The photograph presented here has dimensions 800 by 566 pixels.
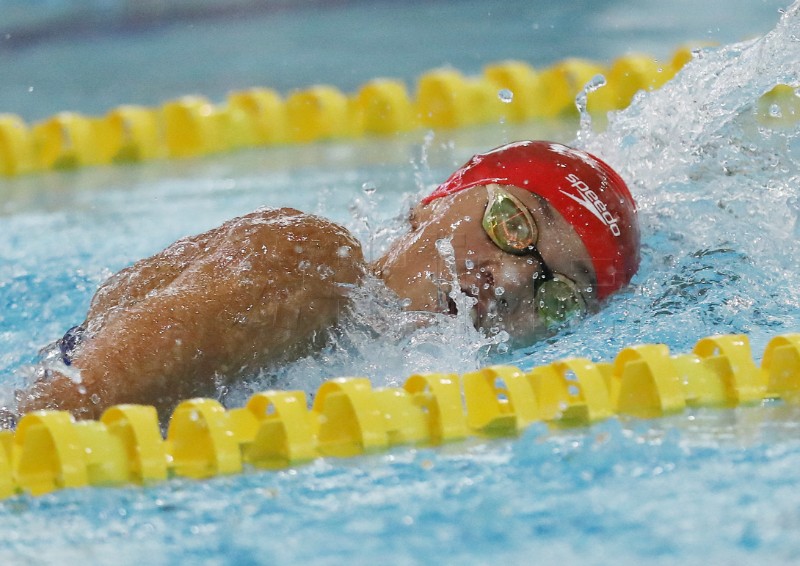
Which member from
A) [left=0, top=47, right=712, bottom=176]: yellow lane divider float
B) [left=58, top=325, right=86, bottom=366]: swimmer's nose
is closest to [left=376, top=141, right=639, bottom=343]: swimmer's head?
[left=58, top=325, right=86, bottom=366]: swimmer's nose

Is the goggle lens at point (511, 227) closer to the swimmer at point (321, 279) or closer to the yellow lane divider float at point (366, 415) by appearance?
the swimmer at point (321, 279)

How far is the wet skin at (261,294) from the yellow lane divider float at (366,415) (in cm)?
17

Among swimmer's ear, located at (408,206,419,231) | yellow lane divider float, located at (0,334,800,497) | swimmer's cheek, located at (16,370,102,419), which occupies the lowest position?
yellow lane divider float, located at (0,334,800,497)

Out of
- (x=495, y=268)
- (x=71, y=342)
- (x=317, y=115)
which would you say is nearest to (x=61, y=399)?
(x=71, y=342)

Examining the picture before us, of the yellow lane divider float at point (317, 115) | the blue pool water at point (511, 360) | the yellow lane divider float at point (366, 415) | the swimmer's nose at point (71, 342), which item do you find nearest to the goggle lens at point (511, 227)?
the blue pool water at point (511, 360)

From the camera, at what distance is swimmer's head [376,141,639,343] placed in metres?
2.05

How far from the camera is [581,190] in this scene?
2098 mm

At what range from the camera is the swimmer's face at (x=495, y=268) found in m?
2.05

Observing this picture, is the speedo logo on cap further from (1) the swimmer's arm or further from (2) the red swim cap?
(1) the swimmer's arm

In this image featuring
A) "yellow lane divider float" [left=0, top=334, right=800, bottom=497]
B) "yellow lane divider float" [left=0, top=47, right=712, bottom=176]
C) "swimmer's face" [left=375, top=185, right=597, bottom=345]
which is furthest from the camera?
"yellow lane divider float" [left=0, top=47, right=712, bottom=176]

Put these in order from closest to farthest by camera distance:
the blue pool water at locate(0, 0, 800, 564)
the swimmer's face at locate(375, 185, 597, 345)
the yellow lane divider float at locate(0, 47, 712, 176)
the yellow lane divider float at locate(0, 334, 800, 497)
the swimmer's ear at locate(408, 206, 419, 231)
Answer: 1. the blue pool water at locate(0, 0, 800, 564)
2. the yellow lane divider float at locate(0, 334, 800, 497)
3. the swimmer's face at locate(375, 185, 597, 345)
4. the swimmer's ear at locate(408, 206, 419, 231)
5. the yellow lane divider float at locate(0, 47, 712, 176)

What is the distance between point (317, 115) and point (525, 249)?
9.89 ft

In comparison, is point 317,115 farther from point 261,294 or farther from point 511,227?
point 261,294

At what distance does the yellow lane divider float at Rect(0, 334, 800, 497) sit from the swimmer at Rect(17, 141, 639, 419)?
0.59ft
